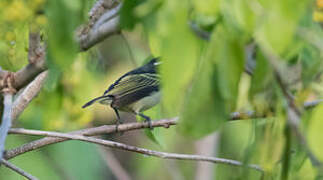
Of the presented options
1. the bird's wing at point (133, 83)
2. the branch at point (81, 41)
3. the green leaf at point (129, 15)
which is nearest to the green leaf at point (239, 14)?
the green leaf at point (129, 15)

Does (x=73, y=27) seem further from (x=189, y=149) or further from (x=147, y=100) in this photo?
(x=189, y=149)

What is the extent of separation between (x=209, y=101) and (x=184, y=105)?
3.3 inches

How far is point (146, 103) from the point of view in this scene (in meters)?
5.06

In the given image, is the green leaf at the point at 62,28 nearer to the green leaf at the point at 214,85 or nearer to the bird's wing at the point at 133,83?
the green leaf at the point at 214,85

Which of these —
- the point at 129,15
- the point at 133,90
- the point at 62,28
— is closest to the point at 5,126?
the point at 129,15

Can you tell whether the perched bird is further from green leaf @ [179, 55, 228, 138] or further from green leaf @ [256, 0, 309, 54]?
green leaf @ [256, 0, 309, 54]

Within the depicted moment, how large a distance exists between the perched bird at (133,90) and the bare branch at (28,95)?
1062mm

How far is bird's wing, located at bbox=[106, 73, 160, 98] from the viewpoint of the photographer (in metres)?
5.41

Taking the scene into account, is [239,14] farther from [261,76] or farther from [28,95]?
[28,95]

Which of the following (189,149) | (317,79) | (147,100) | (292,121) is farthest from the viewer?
(189,149)

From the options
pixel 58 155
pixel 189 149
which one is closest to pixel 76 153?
pixel 58 155

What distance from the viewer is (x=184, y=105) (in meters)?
2.08

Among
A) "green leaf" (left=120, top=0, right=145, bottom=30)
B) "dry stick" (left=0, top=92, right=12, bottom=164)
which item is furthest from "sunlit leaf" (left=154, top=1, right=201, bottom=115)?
"dry stick" (left=0, top=92, right=12, bottom=164)

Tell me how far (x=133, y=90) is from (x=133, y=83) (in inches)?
2.4
